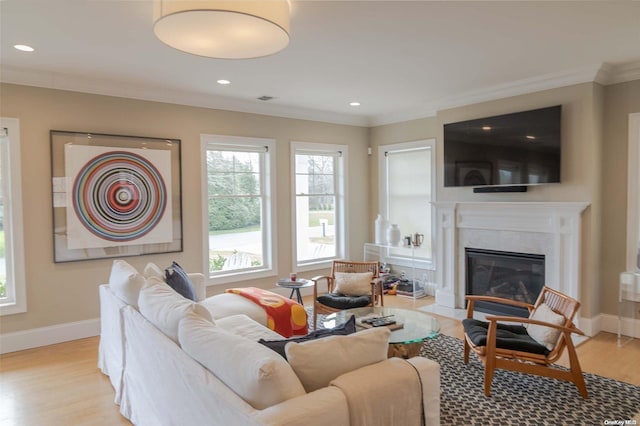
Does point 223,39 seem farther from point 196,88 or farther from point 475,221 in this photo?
point 475,221

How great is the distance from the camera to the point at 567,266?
4.19 meters

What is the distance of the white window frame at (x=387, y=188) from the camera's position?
5738 millimetres

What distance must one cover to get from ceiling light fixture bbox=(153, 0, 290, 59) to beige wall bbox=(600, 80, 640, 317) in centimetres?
372

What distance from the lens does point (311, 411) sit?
1.43 metres

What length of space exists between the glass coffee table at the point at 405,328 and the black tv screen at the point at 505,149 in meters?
2.09

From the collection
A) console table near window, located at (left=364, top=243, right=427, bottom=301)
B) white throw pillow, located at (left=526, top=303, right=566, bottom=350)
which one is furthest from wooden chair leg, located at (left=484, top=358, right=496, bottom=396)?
console table near window, located at (left=364, top=243, right=427, bottom=301)

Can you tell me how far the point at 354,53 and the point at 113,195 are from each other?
2.92 metres

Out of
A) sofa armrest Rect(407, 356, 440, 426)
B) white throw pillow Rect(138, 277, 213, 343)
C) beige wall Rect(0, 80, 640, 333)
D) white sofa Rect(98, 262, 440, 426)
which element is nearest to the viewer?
white sofa Rect(98, 262, 440, 426)

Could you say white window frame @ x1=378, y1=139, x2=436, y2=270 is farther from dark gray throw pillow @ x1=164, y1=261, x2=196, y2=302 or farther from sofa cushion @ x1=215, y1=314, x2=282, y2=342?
dark gray throw pillow @ x1=164, y1=261, x2=196, y2=302

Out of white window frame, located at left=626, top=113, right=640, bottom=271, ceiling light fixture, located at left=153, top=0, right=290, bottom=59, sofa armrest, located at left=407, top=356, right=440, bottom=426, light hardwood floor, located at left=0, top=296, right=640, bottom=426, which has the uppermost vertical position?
ceiling light fixture, located at left=153, top=0, right=290, bottom=59

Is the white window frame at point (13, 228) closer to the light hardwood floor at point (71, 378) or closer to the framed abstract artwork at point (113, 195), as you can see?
the framed abstract artwork at point (113, 195)

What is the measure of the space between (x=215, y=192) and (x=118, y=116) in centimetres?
141

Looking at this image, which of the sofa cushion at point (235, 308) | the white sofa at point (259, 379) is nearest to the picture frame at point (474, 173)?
the sofa cushion at point (235, 308)

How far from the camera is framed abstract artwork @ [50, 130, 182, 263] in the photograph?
4117mm
